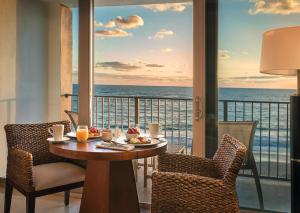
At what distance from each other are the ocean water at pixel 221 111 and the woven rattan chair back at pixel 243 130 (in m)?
0.04

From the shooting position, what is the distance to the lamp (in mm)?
1988

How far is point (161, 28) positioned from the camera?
353 centimetres

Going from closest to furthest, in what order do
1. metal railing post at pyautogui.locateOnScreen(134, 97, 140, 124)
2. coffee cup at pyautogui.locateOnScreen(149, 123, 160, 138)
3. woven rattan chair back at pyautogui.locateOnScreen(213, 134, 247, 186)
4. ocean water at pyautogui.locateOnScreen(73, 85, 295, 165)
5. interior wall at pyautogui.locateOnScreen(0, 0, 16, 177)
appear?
1. woven rattan chair back at pyautogui.locateOnScreen(213, 134, 247, 186)
2. coffee cup at pyautogui.locateOnScreen(149, 123, 160, 138)
3. ocean water at pyautogui.locateOnScreen(73, 85, 295, 165)
4. interior wall at pyautogui.locateOnScreen(0, 0, 16, 177)
5. metal railing post at pyautogui.locateOnScreen(134, 97, 140, 124)

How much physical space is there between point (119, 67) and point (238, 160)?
2013 millimetres

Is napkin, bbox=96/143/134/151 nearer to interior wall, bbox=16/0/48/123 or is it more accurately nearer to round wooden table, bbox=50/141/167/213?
round wooden table, bbox=50/141/167/213

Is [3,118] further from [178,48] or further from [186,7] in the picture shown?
[186,7]

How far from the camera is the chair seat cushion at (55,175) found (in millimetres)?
2387

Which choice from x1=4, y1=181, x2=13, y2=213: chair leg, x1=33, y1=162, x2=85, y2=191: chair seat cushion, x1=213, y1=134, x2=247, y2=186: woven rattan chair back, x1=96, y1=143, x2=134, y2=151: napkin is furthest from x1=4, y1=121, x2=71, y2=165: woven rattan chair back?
x1=213, y1=134, x2=247, y2=186: woven rattan chair back

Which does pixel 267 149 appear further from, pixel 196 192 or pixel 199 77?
pixel 196 192

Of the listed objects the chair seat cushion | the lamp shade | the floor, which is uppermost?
the lamp shade

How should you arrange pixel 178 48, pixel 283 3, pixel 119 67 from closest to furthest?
pixel 283 3 < pixel 178 48 < pixel 119 67

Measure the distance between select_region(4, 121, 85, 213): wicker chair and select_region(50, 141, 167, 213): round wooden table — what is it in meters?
0.21

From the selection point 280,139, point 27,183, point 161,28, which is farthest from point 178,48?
point 27,183

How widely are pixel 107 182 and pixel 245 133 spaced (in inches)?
52.6
